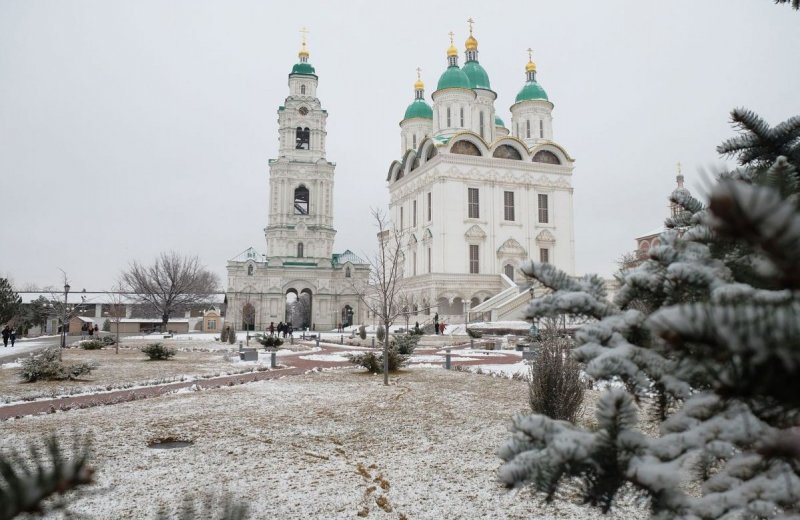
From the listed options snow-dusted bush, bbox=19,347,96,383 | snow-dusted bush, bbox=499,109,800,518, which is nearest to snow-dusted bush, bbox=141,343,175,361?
snow-dusted bush, bbox=19,347,96,383

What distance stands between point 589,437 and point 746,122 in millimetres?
2023

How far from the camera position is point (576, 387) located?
23.2 feet

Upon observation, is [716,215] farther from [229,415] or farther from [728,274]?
[229,415]

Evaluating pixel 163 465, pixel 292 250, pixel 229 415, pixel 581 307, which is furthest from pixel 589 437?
pixel 292 250

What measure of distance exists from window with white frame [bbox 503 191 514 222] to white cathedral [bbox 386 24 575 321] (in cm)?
9

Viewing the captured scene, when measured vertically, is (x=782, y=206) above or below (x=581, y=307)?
above

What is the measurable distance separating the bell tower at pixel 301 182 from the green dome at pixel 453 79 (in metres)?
15.4

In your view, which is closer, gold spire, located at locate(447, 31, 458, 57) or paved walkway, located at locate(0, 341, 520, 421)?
paved walkway, located at locate(0, 341, 520, 421)

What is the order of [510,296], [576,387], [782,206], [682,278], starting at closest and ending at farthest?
[782,206] → [682,278] → [576,387] → [510,296]

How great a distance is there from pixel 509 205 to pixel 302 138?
24.2 meters

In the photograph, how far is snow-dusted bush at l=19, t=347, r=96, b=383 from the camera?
13.2 m

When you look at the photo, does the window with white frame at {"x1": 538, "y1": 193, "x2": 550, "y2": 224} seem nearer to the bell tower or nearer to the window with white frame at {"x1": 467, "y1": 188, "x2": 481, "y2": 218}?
the window with white frame at {"x1": 467, "y1": 188, "x2": 481, "y2": 218}

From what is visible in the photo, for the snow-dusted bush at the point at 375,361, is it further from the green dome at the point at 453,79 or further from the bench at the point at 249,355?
the green dome at the point at 453,79

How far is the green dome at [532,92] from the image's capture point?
50447 millimetres
